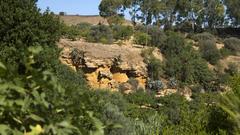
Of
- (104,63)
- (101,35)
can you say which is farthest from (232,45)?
(104,63)

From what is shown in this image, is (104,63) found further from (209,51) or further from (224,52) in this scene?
(224,52)

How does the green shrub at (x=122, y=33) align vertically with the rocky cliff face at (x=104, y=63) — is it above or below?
above

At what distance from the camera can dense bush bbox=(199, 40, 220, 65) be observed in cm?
4322

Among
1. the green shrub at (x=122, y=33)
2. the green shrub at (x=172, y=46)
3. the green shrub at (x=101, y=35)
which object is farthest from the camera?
the green shrub at (x=122, y=33)

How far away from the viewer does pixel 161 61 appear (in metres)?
39.7

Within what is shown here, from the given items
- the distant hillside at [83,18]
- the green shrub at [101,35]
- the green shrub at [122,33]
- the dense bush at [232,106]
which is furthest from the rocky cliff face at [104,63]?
the dense bush at [232,106]

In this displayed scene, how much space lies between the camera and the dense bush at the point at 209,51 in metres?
43.2

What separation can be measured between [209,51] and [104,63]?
12.6 metres

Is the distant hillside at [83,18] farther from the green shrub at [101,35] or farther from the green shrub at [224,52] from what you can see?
the green shrub at [224,52]

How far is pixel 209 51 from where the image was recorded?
4369 cm

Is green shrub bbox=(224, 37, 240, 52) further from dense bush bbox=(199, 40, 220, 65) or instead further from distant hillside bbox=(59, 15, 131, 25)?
distant hillside bbox=(59, 15, 131, 25)

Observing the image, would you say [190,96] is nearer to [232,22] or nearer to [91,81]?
[91,81]

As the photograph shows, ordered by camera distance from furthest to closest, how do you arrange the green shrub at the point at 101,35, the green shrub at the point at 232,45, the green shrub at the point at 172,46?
1. the green shrub at the point at 232,45
2. the green shrub at the point at 172,46
3. the green shrub at the point at 101,35

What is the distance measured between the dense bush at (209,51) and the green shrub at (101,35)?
7.95 m
